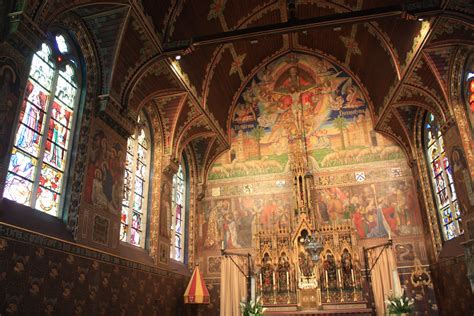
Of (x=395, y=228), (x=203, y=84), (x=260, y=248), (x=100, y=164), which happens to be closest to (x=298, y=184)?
(x=260, y=248)

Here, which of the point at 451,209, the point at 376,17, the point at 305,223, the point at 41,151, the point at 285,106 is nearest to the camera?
the point at 41,151

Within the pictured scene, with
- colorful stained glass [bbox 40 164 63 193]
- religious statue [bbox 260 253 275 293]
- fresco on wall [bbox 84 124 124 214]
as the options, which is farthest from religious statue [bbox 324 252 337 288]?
colorful stained glass [bbox 40 164 63 193]

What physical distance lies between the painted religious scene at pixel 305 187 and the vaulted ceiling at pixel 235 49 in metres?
0.73

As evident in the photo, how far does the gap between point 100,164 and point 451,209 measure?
34.8 feet

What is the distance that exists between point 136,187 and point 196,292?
3.91 m

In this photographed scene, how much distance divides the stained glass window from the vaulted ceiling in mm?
1280

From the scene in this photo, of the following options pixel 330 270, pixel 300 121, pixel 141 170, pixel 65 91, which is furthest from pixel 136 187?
pixel 300 121

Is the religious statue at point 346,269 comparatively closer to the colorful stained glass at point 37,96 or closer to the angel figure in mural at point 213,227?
the angel figure in mural at point 213,227

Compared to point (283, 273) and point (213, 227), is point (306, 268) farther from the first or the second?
point (213, 227)

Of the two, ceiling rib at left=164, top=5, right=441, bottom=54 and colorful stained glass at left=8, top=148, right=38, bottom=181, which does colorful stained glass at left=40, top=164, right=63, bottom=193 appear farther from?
ceiling rib at left=164, top=5, right=441, bottom=54

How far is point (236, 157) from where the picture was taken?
653 inches

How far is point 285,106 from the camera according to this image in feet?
56.1

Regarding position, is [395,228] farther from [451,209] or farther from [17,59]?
[17,59]

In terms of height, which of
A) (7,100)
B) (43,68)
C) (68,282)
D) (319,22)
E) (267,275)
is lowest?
(68,282)
